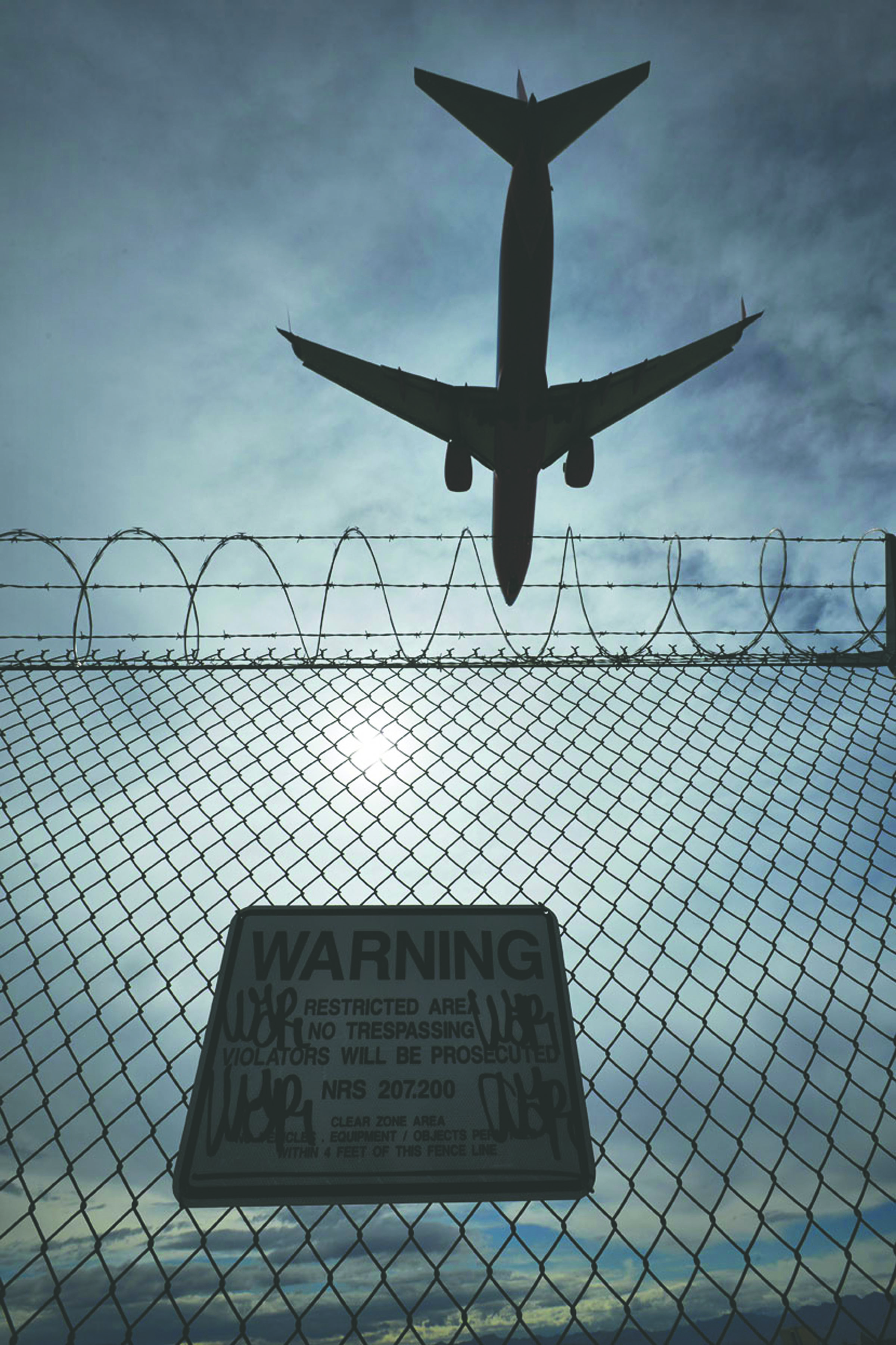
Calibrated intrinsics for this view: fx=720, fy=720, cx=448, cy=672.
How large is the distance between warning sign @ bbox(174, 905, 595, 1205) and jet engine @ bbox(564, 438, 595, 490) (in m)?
16.7

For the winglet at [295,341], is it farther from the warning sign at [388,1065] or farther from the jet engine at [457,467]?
the warning sign at [388,1065]

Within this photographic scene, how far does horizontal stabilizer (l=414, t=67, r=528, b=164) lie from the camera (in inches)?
640

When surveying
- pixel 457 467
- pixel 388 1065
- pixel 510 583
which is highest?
→ pixel 457 467

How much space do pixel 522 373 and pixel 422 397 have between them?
2601mm

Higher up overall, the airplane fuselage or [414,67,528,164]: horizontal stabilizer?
[414,67,528,164]: horizontal stabilizer

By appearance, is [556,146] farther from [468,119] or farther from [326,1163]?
[326,1163]

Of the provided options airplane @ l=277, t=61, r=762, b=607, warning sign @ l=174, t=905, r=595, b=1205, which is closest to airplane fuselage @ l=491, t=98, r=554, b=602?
airplane @ l=277, t=61, r=762, b=607

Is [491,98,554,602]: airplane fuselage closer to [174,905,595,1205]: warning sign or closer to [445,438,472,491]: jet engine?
[445,438,472,491]: jet engine

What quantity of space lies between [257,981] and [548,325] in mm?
16700

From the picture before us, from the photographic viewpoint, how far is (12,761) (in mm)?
3400

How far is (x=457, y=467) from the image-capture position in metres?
17.5

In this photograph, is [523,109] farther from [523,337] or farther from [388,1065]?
[388,1065]

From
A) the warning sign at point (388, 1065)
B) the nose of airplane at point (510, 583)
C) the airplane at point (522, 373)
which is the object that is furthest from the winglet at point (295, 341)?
the warning sign at point (388, 1065)

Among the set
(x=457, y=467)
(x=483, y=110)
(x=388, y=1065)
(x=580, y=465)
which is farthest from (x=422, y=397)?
→ (x=388, y=1065)
